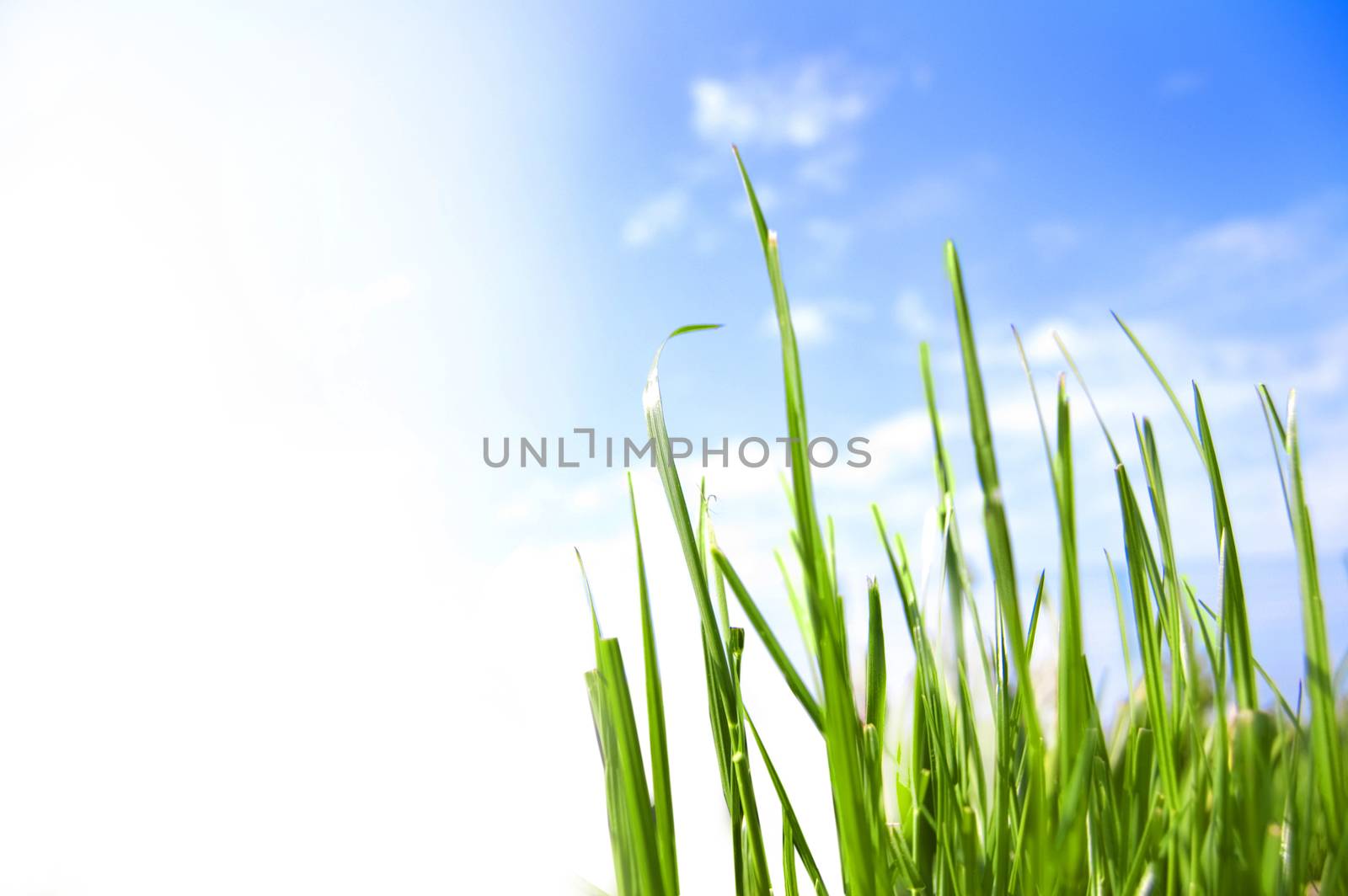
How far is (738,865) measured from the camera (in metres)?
0.30

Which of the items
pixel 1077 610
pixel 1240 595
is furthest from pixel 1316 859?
pixel 1077 610

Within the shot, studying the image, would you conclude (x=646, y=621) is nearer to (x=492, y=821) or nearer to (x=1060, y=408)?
(x=1060, y=408)

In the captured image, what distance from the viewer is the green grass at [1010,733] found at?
23 cm

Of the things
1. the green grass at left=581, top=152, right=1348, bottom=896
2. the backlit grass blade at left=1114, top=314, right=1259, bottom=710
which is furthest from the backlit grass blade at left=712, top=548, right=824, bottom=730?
the backlit grass blade at left=1114, top=314, right=1259, bottom=710

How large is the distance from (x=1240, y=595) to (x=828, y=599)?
16cm

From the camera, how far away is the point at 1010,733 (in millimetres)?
351

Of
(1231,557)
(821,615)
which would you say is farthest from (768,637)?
(1231,557)

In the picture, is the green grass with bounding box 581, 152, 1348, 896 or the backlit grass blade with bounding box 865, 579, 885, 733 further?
the backlit grass blade with bounding box 865, 579, 885, 733

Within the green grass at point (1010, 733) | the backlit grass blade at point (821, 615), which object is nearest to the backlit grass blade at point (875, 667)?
the green grass at point (1010, 733)

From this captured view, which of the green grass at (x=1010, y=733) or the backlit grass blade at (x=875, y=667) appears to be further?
the backlit grass blade at (x=875, y=667)

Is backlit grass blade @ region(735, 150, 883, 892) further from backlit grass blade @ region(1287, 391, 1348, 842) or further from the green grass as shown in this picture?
backlit grass blade @ region(1287, 391, 1348, 842)

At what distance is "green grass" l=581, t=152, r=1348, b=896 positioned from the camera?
0.76ft

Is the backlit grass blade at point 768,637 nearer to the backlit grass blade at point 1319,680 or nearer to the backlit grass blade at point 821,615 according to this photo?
the backlit grass blade at point 821,615

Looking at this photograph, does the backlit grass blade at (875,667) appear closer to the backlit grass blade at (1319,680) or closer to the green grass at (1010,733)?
the green grass at (1010,733)
